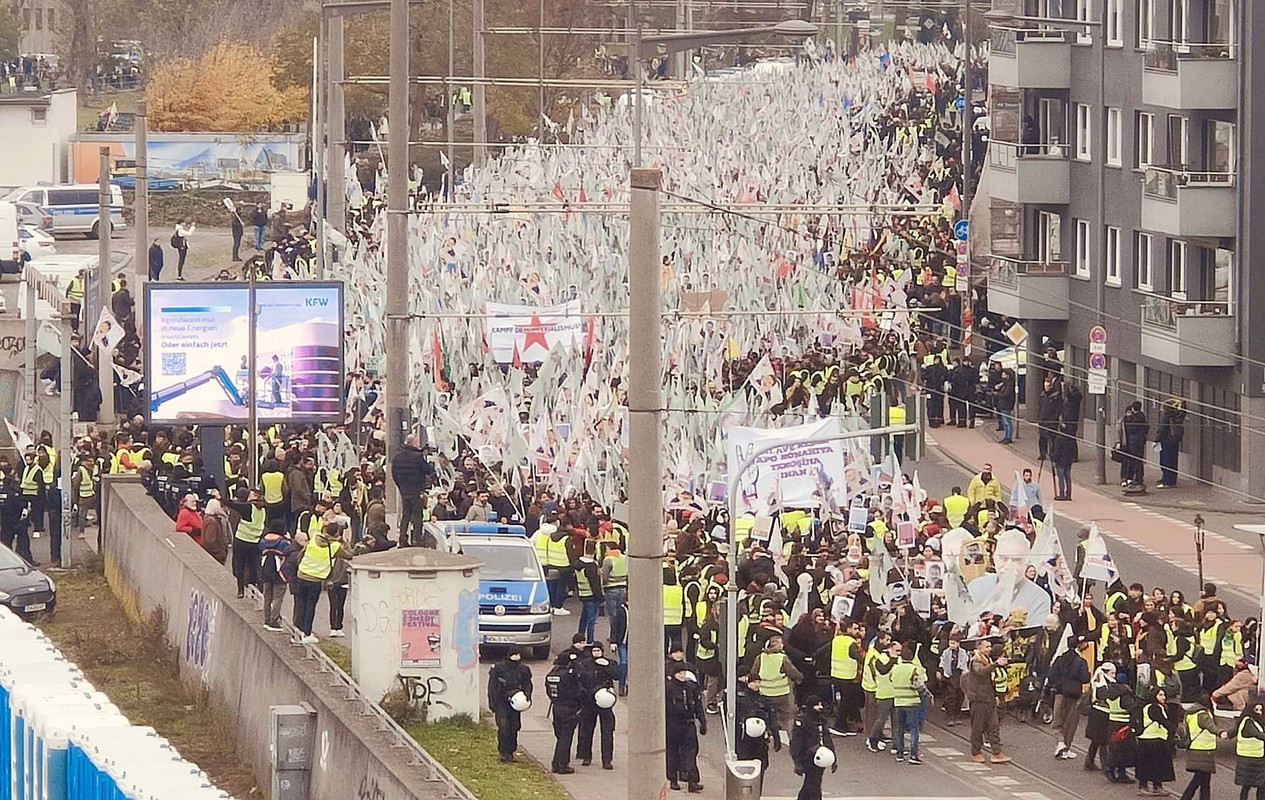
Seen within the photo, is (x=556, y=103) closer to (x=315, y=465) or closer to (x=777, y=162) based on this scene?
(x=777, y=162)

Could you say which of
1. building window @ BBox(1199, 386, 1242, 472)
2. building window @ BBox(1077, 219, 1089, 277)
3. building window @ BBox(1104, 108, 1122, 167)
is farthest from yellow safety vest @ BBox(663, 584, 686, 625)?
building window @ BBox(1077, 219, 1089, 277)

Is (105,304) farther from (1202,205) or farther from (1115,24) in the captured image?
(1115,24)

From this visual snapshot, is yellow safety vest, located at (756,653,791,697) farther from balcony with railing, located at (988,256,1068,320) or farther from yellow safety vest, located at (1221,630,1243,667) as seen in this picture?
balcony with railing, located at (988,256,1068,320)

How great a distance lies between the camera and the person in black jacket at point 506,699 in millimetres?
26906

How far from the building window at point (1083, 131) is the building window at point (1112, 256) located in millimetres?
2047

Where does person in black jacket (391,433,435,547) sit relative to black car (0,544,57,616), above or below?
above

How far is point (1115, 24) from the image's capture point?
172ft

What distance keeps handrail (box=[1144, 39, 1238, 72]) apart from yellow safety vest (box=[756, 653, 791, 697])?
22.9 meters

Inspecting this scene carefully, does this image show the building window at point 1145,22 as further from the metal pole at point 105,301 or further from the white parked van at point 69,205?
the white parked van at point 69,205

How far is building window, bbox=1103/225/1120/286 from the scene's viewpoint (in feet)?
173

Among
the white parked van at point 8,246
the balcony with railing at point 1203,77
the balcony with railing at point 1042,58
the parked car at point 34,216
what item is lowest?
the white parked van at point 8,246

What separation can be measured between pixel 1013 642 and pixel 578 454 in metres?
9.20

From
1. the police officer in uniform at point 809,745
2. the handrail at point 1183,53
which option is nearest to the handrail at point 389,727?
the police officer in uniform at point 809,745

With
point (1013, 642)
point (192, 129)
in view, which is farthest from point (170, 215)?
point (1013, 642)
